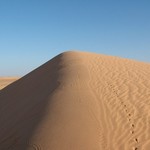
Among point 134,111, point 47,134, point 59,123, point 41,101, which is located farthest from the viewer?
point 41,101

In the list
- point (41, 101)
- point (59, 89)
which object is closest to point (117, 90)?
point (59, 89)

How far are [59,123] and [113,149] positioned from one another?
5.51 ft

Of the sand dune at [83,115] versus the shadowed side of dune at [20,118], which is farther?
the shadowed side of dune at [20,118]

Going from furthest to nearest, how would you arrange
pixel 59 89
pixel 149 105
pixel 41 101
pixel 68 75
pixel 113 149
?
pixel 68 75
pixel 59 89
pixel 41 101
pixel 149 105
pixel 113 149

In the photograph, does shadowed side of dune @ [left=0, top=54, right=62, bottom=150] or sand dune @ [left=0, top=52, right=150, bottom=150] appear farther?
shadowed side of dune @ [left=0, top=54, right=62, bottom=150]

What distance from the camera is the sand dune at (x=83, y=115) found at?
6.29m

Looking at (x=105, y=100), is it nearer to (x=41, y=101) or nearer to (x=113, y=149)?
(x=41, y=101)

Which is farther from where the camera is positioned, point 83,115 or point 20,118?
point 20,118

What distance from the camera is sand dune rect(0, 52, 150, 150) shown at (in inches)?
248

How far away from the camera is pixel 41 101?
29.9 feet

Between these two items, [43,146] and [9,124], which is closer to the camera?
[43,146]

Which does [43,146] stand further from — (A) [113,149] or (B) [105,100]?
(B) [105,100]

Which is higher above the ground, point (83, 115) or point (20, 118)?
point (83, 115)

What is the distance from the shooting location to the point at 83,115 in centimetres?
729
